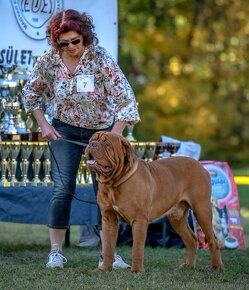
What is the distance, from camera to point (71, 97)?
5.93m

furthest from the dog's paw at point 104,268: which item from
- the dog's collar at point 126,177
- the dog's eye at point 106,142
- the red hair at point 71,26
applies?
the red hair at point 71,26

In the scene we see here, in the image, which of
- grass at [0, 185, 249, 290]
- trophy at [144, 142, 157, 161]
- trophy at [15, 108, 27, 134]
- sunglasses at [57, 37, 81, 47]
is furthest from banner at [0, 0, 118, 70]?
sunglasses at [57, 37, 81, 47]

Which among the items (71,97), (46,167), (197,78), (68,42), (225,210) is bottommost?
(197,78)

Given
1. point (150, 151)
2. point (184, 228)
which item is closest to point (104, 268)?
point (184, 228)

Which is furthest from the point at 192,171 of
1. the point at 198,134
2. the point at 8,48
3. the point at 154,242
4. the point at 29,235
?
the point at 198,134

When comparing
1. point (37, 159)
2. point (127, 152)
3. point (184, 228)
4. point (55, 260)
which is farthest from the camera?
point (37, 159)

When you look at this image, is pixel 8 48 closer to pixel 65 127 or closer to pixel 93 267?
pixel 65 127

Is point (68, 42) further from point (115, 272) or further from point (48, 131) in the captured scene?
point (115, 272)

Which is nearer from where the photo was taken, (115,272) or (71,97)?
(115,272)

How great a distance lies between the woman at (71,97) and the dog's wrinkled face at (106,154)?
0.88ft

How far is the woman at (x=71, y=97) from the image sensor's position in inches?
229

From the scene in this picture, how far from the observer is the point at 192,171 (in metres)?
6.12

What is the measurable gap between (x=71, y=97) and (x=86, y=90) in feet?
0.42

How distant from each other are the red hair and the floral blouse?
10 cm
